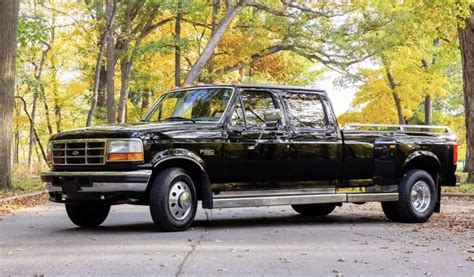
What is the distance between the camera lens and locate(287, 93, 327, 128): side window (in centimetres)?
1151

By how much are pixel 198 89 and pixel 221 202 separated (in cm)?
191

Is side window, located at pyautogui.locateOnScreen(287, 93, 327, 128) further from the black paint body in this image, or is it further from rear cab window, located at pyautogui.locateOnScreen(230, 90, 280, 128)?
rear cab window, located at pyautogui.locateOnScreen(230, 90, 280, 128)

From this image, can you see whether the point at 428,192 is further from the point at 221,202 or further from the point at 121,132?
the point at 121,132

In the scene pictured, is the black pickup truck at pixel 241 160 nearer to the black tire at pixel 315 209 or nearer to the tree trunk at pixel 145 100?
the black tire at pixel 315 209

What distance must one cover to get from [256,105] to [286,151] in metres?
0.80

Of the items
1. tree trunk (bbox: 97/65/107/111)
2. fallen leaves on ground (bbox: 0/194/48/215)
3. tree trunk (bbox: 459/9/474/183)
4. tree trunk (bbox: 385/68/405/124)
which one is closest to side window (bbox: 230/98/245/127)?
fallen leaves on ground (bbox: 0/194/48/215)

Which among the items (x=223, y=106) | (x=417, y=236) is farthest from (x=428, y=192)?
(x=223, y=106)

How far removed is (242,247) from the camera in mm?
8398

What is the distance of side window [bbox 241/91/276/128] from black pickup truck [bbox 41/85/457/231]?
0.02 m

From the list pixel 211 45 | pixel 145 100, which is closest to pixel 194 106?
pixel 211 45

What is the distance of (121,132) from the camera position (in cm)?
960

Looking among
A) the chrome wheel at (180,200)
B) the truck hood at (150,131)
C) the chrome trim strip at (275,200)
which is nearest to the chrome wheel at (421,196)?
the chrome trim strip at (275,200)

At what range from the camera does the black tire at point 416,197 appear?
12008 mm

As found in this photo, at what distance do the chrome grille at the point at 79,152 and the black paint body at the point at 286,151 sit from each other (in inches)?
3.2
